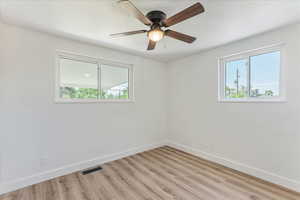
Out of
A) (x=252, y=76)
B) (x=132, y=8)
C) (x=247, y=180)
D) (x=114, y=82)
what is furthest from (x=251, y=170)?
(x=114, y=82)

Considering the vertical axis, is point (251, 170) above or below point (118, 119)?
below

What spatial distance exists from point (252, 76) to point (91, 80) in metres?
3.00

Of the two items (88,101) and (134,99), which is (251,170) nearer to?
(134,99)

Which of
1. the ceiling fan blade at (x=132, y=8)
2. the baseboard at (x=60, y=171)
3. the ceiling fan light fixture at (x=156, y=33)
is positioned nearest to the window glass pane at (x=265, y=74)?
the ceiling fan light fixture at (x=156, y=33)

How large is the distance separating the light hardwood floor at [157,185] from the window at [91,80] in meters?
1.34

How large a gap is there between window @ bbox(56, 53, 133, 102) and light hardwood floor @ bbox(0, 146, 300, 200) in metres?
1.34

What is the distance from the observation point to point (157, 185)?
217 cm

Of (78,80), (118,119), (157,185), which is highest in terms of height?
(78,80)

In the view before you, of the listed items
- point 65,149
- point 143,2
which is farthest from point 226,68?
point 65,149

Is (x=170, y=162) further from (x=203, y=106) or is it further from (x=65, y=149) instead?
(x=65, y=149)

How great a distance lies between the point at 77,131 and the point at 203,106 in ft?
8.46

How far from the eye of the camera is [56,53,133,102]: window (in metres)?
2.57

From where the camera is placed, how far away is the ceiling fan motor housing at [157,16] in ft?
5.49

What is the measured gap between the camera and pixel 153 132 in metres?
3.80
